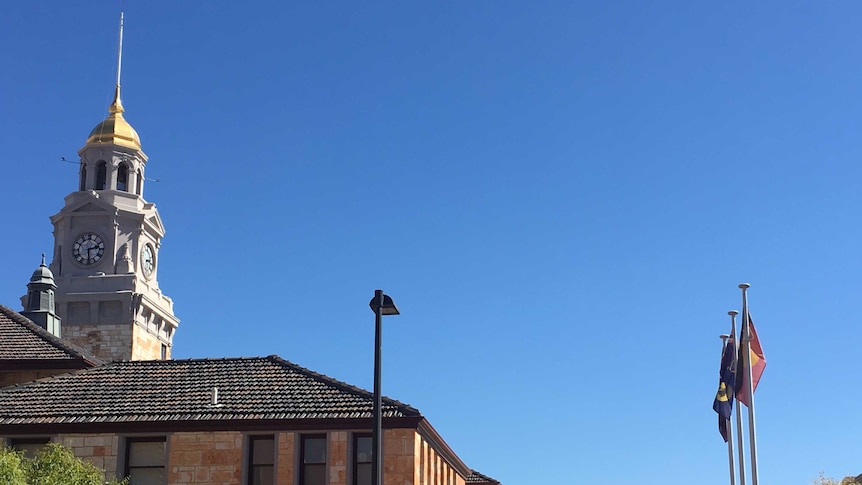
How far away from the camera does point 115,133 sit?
8331 centimetres

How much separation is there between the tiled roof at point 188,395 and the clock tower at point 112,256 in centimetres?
3654

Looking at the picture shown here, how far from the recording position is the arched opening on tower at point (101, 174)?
271 ft

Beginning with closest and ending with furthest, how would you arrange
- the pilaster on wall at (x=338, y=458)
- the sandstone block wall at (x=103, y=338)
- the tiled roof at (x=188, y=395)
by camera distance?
the pilaster on wall at (x=338, y=458) < the tiled roof at (x=188, y=395) < the sandstone block wall at (x=103, y=338)

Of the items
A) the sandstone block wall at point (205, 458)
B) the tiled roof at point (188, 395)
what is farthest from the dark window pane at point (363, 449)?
the sandstone block wall at point (205, 458)

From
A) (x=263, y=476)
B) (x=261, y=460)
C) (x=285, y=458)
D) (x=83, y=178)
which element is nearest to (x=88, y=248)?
(x=83, y=178)

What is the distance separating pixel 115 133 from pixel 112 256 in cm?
842

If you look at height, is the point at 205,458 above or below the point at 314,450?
below

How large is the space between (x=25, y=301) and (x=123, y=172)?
39.2 ft

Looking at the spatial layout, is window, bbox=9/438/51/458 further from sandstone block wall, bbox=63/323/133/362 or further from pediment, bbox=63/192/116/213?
pediment, bbox=63/192/116/213

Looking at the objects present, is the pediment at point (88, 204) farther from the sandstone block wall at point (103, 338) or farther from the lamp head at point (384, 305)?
the lamp head at point (384, 305)

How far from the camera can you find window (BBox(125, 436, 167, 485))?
3606 cm

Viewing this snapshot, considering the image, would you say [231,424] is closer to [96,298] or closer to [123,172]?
[96,298]

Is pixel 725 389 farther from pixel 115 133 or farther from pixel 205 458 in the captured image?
pixel 115 133

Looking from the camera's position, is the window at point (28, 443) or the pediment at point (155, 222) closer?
the window at point (28, 443)
